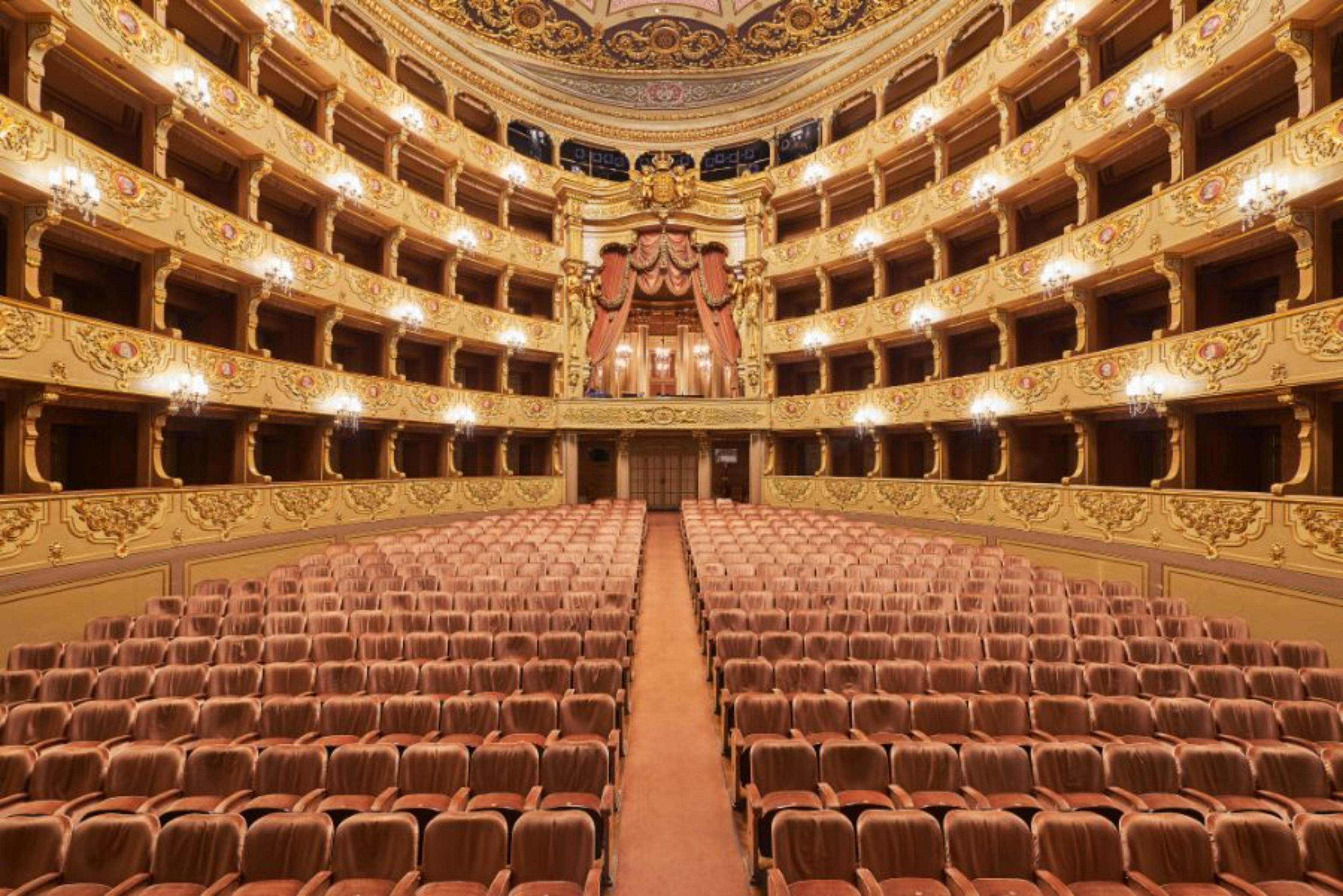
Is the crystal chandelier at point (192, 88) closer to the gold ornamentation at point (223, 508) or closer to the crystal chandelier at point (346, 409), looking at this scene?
the crystal chandelier at point (346, 409)

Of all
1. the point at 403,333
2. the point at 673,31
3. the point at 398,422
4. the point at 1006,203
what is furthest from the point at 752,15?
the point at 398,422

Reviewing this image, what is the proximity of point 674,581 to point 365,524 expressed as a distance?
5774 millimetres

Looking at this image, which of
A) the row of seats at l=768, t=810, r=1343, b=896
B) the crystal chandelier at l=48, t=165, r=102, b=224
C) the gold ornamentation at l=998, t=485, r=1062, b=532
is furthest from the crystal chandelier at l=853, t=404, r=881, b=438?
the crystal chandelier at l=48, t=165, r=102, b=224

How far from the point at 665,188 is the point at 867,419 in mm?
7614

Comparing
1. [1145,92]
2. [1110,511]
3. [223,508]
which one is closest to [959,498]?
[1110,511]

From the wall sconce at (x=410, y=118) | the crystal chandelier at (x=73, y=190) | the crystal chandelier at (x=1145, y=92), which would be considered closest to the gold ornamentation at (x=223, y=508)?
the crystal chandelier at (x=73, y=190)

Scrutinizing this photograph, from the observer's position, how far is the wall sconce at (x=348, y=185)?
11.0 m

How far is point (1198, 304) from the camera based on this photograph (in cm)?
874

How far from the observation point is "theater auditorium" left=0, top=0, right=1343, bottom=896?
10.7ft

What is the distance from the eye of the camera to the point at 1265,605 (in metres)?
6.48

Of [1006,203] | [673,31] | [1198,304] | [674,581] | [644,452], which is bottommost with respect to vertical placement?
[674,581]

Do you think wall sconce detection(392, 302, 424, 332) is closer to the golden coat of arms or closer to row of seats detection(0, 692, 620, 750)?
the golden coat of arms

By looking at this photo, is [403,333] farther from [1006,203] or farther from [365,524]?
[1006,203]

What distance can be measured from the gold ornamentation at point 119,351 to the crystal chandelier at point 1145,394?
477 inches
